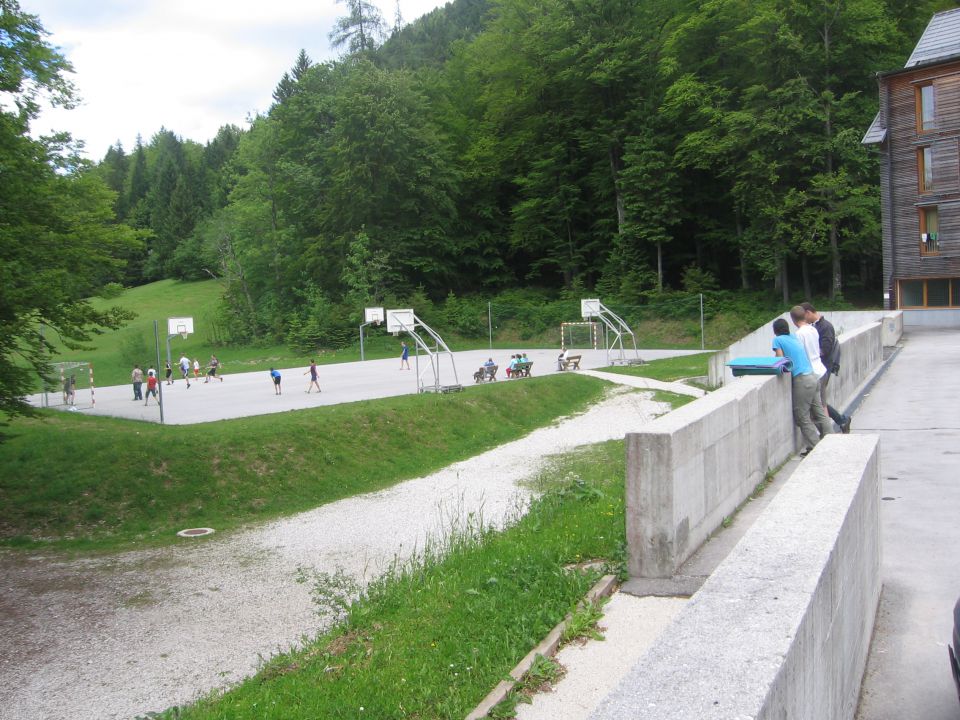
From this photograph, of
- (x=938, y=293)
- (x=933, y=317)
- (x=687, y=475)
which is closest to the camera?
(x=687, y=475)

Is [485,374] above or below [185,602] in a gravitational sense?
above

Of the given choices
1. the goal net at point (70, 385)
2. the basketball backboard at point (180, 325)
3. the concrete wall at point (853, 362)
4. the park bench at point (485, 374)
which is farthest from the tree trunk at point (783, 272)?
the goal net at point (70, 385)

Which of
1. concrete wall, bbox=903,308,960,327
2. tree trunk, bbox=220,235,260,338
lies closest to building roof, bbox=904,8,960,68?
concrete wall, bbox=903,308,960,327

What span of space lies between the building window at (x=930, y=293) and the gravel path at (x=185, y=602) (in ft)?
95.0

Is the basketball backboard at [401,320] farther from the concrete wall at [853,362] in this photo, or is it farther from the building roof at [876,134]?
the building roof at [876,134]

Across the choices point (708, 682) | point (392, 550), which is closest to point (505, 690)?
point (708, 682)

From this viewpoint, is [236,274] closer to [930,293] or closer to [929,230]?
[929,230]

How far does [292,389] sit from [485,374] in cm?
805

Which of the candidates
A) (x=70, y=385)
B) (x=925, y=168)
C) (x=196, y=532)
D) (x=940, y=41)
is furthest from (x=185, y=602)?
(x=940, y=41)

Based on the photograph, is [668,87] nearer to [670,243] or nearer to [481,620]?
[670,243]

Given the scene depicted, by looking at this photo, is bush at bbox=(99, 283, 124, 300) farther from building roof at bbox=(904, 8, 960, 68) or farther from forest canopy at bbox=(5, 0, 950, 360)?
building roof at bbox=(904, 8, 960, 68)

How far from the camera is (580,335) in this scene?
52312 mm

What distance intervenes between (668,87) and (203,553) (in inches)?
1869

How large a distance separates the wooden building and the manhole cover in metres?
34.6
